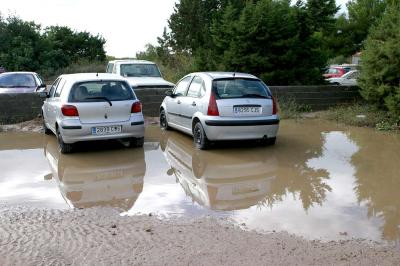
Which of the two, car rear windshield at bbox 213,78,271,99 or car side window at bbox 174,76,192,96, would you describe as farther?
car side window at bbox 174,76,192,96

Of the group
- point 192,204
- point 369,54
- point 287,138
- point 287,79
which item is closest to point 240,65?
point 287,79

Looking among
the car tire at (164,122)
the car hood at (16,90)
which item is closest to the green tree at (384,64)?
the car tire at (164,122)

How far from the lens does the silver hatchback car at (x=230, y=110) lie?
9.02 meters

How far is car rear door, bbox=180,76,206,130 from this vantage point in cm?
965

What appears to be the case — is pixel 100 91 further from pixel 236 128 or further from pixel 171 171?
pixel 236 128

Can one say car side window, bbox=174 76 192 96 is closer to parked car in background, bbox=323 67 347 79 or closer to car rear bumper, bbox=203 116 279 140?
car rear bumper, bbox=203 116 279 140

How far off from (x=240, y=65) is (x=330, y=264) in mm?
12143

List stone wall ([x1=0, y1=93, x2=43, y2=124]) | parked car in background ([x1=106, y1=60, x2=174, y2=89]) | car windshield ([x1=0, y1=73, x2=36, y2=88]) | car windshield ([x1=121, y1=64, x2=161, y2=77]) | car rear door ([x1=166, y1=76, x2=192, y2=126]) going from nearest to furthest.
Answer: car rear door ([x1=166, y1=76, x2=192, y2=126]), stone wall ([x1=0, y1=93, x2=43, y2=124]), car windshield ([x1=0, y1=73, x2=36, y2=88]), parked car in background ([x1=106, y1=60, x2=174, y2=89]), car windshield ([x1=121, y1=64, x2=161, y2=77])

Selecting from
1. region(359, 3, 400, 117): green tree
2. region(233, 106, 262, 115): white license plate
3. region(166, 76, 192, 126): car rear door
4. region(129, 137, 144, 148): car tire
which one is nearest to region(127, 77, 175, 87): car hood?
region(166, 76, 192, 126): car rear door

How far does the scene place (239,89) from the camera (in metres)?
9.41

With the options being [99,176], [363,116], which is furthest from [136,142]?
[363,116]

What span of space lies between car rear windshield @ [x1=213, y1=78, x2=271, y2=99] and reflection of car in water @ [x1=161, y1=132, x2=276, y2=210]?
110 centimetres

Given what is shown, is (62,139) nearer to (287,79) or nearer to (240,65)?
(240,65)

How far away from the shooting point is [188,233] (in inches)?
199
